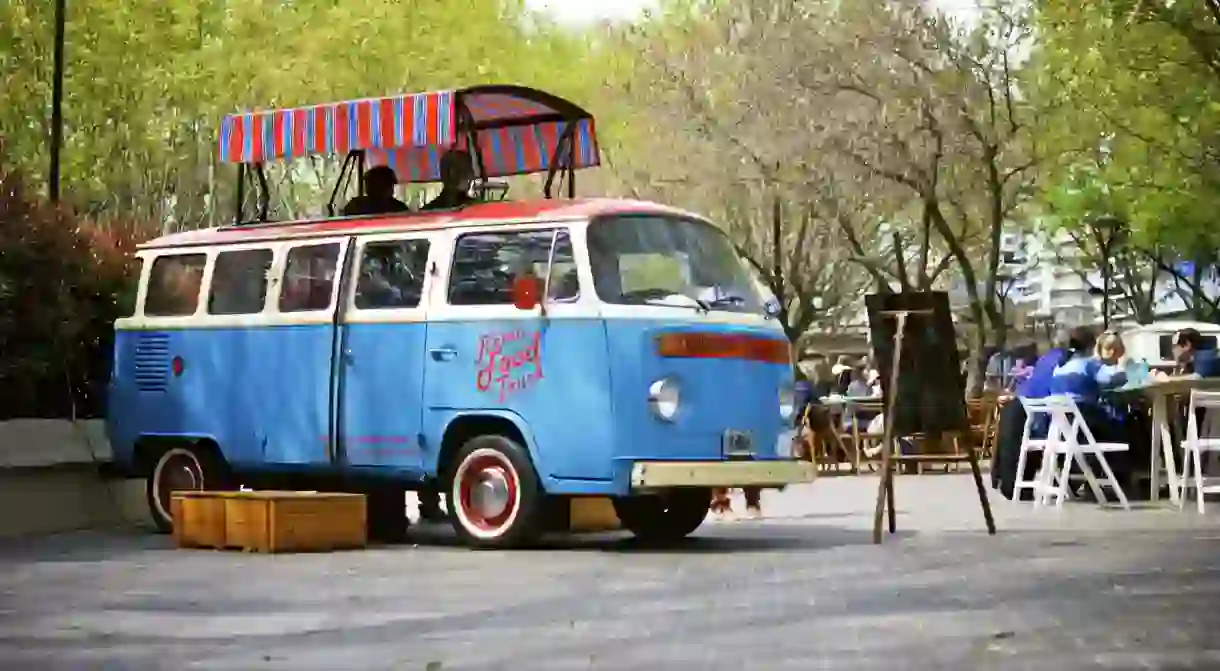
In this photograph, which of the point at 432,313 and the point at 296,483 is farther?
the point at 296,483

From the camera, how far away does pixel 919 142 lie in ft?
125

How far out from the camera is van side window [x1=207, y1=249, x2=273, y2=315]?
1552 cm

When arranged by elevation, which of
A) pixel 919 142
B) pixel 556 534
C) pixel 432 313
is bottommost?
pixel 556 534

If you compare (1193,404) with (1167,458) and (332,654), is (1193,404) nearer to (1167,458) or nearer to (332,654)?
(1167,458)

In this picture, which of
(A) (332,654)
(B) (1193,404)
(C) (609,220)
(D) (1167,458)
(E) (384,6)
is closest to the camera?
(A) (332,654)

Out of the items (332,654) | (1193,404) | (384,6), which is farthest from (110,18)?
(332,654)

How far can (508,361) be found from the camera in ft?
45.6

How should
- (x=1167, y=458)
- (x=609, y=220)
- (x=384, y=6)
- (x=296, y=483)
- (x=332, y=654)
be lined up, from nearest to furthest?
(x=332, y=654) → (x=609, y=220) → (x=296, y=483) → (x=1167, y=458) → (x=384, y=6)

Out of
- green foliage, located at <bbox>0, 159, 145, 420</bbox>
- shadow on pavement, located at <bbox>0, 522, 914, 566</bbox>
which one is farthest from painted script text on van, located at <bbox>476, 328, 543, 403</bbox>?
green foliage, located at <bbox>0, 159, 145, 420</bbox>

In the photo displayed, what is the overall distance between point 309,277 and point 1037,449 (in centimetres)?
773

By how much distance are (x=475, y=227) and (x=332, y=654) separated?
6.25 meters

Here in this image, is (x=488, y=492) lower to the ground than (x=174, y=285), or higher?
lower

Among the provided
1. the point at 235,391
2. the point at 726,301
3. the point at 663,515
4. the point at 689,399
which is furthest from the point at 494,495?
the point at 235,391

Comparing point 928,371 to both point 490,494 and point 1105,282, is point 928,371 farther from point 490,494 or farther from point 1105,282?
point 1105,282
